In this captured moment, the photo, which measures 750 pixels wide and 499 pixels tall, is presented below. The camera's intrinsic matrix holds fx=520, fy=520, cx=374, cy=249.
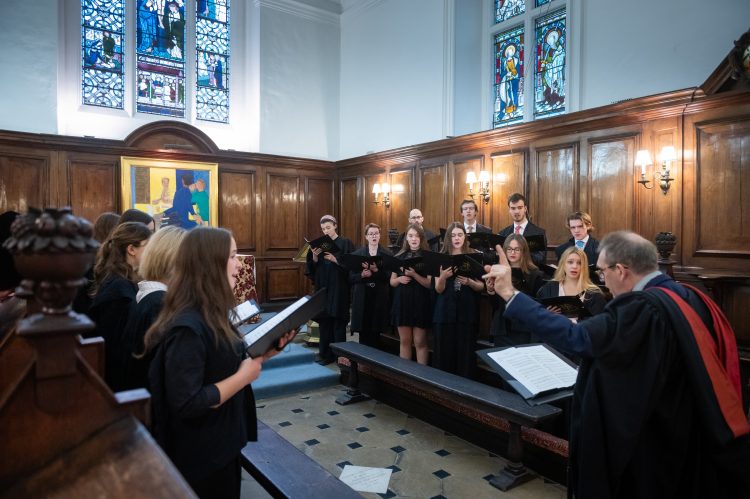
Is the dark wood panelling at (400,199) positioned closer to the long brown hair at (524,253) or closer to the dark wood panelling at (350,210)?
the dark wood panelling at (350,210)

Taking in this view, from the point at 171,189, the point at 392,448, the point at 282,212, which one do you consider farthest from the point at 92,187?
the point at 392,448

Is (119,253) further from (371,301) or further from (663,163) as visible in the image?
(663,163)

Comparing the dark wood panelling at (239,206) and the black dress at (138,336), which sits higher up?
the dark wood panelling at (239,206)

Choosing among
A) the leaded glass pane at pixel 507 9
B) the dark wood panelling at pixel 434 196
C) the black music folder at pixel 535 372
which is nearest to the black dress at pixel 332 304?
the dark wood panelling at pixel 434 196

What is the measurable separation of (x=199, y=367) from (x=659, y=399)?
180cm

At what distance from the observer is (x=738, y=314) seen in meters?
5.13

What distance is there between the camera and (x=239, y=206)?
34.1 ft

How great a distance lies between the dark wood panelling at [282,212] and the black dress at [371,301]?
493 cm

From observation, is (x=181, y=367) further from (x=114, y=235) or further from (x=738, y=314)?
(x=738, y=314)

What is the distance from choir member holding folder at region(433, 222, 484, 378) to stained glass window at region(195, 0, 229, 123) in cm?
770

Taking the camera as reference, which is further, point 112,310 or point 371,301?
point 371,301

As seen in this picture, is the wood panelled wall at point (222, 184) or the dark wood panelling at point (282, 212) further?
the dark wood panelling at point (282, 212)

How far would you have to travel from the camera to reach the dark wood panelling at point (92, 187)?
28.2 ft

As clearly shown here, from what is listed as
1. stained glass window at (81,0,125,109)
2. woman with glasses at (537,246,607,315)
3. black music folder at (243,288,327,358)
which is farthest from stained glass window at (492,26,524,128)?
black music folder at (243,288,327,358)
